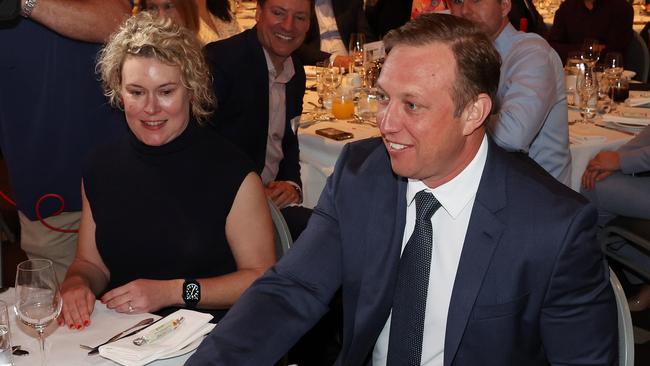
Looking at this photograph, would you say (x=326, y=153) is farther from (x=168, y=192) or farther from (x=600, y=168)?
(x=168, y=192)

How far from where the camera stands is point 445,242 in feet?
6.23

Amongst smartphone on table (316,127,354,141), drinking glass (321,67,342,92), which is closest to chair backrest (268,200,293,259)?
smartphone on table (316,127,354,141)

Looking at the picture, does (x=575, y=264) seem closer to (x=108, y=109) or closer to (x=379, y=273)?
(x=379, y=273)

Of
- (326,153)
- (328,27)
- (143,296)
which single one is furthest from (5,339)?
(328,27)

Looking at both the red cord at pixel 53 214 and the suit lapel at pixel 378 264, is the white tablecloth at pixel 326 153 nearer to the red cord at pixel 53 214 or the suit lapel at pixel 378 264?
the red cord at pixel 53 214

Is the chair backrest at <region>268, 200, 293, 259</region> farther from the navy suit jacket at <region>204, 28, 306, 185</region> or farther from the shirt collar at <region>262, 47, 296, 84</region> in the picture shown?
the shirt collar at <region>262, 47, 296, 84</region>

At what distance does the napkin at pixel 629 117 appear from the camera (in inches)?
172

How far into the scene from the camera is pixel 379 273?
1921mm

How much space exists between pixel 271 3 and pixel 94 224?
5.56 ft

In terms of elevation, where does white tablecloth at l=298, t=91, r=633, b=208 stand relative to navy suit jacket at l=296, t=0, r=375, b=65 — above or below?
below

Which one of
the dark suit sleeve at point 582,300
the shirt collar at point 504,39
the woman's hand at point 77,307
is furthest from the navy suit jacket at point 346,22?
the dark suit sleeve at point 582,300

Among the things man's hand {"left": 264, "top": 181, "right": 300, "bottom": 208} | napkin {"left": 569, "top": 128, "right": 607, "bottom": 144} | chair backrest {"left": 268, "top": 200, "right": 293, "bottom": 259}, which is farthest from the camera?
napkin {"left": 569, "top": 128, "right": 607, "bottom": 144}

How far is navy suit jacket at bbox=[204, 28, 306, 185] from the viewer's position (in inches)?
143

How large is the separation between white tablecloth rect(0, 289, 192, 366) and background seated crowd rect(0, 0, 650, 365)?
4cm
